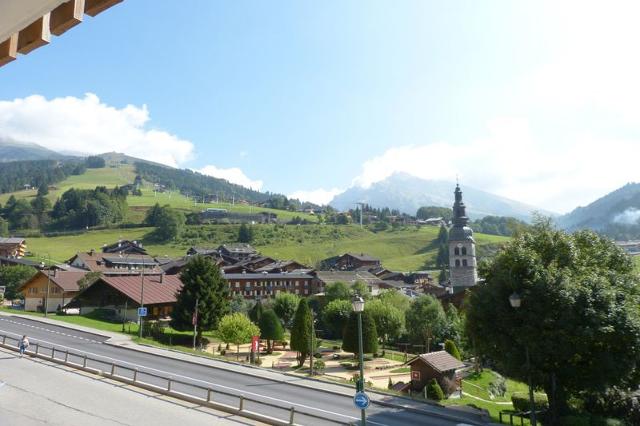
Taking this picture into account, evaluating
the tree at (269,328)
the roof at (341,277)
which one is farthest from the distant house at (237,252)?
the tree at (269,328)

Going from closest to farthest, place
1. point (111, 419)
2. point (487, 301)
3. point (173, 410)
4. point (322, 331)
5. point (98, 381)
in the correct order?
point (111, 419)
point (173, 410)
point (487, 301)
point (98, 381)
point (322, 331)

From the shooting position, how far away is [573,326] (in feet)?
75.4

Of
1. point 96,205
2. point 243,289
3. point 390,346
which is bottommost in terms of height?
point 390,346

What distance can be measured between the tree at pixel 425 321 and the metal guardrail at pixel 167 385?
37758 millimetres

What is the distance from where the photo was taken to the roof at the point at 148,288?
6158 centimetres

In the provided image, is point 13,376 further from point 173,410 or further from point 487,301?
point 487,301

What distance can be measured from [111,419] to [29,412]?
3854mm

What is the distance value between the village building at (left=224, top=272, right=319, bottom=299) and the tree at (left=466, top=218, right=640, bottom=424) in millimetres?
88538

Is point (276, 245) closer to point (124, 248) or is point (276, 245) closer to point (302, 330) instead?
point (124, 248)

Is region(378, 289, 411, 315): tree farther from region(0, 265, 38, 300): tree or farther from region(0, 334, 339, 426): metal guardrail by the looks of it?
region(0, 265, 38, 300): tree

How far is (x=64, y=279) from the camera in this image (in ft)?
235

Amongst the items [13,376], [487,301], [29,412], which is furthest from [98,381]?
[487,301]

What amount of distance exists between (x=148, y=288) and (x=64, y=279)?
1572 cm

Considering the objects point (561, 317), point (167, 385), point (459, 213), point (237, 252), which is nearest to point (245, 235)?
point (237, 252)
